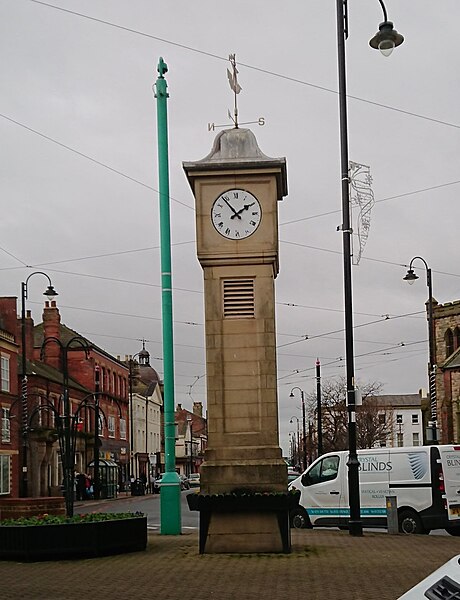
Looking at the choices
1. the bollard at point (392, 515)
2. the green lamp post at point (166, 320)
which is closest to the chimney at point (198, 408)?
the bollard at point (392, 515)

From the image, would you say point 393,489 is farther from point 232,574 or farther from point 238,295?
point 232,574

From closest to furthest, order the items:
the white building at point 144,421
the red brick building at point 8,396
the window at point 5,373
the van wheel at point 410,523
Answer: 1. the van wheel at point 410,523
2. the red brick building at point 8,396
3. the window at point 5,373
4. the white building at point 144,421

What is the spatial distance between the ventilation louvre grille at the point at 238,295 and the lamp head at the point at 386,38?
450 centimetres

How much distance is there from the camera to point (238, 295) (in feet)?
52.0

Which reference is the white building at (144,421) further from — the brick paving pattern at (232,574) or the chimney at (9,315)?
the brick paving pattern at (232,574)

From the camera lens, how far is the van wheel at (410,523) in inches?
841

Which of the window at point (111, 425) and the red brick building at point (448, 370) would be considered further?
the window at point (111, 425)

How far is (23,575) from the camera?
43.1 feet

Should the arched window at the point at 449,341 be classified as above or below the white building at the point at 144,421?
above

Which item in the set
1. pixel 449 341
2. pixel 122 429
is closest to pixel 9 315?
pixel 122 429

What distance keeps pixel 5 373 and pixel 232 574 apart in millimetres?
41315

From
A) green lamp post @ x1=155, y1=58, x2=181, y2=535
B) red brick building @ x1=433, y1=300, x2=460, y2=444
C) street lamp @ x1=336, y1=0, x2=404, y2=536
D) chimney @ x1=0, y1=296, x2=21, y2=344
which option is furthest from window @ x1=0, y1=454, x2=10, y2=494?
street lamp @ x1=336, y1=0, x2=404, y2=536

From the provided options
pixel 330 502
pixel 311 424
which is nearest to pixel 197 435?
pixel 311 424

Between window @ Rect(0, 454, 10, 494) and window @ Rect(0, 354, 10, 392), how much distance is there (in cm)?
363
